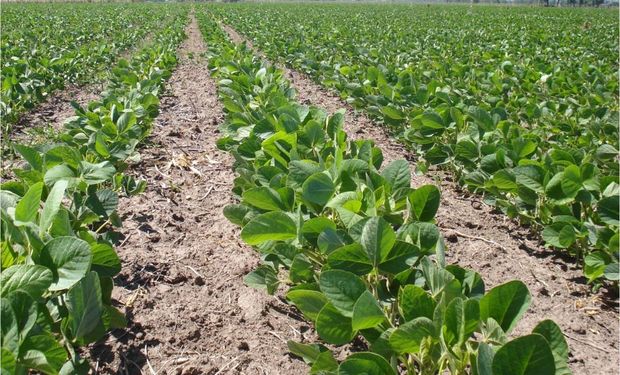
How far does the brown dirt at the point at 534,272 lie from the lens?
205 centimetres

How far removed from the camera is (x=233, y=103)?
3293 mm

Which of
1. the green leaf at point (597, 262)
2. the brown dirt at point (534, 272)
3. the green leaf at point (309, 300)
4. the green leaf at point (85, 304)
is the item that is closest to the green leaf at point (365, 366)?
the green leaf at point (309, 300)

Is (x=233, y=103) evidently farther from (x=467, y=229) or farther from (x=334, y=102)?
(x=334, y=102)

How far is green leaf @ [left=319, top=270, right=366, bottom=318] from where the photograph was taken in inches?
48.6

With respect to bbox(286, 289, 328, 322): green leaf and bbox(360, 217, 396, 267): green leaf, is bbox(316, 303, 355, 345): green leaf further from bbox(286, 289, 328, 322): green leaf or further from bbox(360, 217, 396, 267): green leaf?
bbox(360, 217, 396, 267): green leaf

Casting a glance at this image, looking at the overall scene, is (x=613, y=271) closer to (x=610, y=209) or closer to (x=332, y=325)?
(x=610, y=209)

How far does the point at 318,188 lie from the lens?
1.68 meters

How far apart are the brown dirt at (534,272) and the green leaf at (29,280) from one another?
185cm

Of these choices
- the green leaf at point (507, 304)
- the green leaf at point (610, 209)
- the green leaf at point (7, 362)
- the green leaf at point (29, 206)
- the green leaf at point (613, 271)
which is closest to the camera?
the green leaf at point (7, 362)

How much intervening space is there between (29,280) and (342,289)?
755mm

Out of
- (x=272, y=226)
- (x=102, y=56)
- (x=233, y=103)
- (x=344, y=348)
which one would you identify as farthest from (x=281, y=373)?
(x=102, y=56)

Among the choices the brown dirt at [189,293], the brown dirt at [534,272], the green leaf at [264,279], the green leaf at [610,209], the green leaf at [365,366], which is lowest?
the brown dirt at [534,272]

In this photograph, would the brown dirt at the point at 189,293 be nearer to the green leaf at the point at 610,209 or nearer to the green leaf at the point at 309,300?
the green leaf at the point at 309,300

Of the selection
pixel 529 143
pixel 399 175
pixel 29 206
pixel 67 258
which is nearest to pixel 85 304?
pixel 67 258
